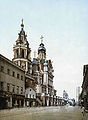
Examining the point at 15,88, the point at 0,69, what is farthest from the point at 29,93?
the point at 0,69

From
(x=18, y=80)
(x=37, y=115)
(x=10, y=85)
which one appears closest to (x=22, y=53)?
(x=18, y=80)

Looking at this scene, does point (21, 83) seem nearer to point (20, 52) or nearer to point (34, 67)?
point (20, 52)

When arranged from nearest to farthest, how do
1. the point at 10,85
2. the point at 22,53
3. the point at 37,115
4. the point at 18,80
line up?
the point at 37,115, the point at 10,85, the point at 18,80, the point at 22,53

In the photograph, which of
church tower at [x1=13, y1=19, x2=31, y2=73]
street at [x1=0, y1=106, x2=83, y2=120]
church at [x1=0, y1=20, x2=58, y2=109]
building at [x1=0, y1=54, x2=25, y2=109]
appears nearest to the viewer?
street at [x1=0, y1=106, x2=83, y2=120]

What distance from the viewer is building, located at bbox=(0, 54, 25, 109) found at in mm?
36016

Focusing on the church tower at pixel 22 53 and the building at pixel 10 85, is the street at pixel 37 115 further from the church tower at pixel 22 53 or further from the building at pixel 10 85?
the church tower at pixel 22 53

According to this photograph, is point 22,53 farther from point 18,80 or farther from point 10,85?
point 10,85

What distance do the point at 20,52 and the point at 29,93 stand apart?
20.8 metres

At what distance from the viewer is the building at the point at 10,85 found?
36.0 m

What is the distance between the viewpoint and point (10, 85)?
130 feet

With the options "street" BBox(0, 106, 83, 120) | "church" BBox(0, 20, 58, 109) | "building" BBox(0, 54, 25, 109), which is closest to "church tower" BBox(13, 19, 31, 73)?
"church" BBox(0, 20, 58, 109)

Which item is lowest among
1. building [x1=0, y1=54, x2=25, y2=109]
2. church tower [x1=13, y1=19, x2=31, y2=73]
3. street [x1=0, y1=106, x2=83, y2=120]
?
street [x1=0, y1=106, x2=83, y2=120]

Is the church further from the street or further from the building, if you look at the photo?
the street

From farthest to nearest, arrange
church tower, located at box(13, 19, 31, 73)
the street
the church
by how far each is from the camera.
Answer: church tower, located at box(13, 19, 31, 73) → the church → the street
